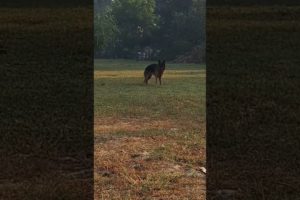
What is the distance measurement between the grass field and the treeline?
9551mm

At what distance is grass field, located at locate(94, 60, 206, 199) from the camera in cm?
434

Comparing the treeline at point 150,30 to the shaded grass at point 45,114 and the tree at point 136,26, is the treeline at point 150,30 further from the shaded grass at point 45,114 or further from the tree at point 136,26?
the shaded grass at point 45,114

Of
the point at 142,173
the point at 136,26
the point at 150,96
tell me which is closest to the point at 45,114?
the point at 142,173

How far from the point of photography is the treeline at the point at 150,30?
1973 cm

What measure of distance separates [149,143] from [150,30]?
47.1 feet

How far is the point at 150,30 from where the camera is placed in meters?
19.9

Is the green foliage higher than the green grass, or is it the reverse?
the green foliage

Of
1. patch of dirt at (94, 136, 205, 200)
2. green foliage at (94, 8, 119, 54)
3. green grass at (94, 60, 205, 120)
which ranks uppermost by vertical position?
green foliage at (94, 8, 119, 54)

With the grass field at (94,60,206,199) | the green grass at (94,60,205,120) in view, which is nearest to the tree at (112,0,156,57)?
the green grass at (94,60,205,120)
